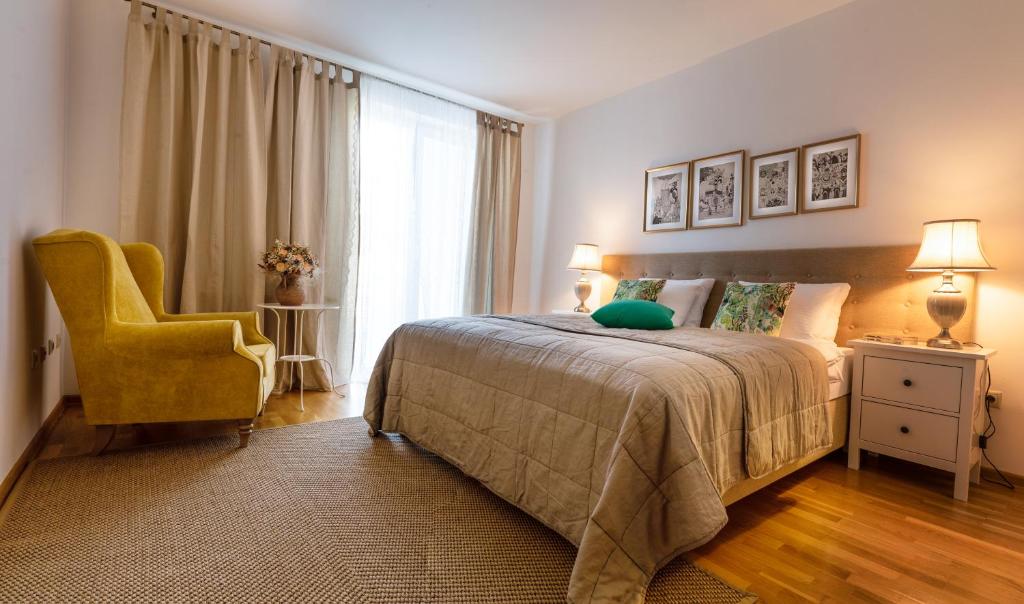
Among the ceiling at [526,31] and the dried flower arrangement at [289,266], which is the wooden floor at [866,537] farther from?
the ceiling at [526,31]

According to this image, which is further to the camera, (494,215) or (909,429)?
(494,215)

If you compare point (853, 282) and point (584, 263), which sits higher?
point (584, 263)

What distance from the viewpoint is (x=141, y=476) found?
2018 millimetres

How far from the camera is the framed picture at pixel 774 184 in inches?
121

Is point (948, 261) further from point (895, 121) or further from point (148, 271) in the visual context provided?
point (148, 271)

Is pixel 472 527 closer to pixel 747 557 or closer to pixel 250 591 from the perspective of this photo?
pixel 250 591

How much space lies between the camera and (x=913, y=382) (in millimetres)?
2248

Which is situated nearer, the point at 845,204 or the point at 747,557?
the point at 747,557

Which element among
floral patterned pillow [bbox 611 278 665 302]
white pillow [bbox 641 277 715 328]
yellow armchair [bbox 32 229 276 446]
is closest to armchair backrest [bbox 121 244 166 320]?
yellow armchair [bbox 32 229 276 446]

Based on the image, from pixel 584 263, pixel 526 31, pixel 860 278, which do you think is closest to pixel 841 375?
pixel 860 278

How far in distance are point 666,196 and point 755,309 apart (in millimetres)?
1355

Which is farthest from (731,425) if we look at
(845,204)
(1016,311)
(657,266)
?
(657,266)

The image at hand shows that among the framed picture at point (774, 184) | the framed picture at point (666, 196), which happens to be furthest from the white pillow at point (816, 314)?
the framed picture at point (666, 196)

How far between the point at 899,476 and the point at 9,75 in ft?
13.8
